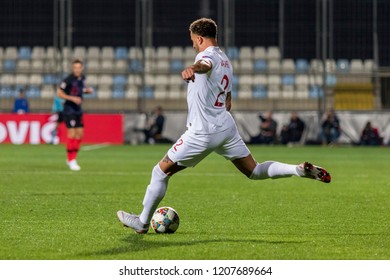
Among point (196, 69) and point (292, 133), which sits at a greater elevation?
point (196, 69)

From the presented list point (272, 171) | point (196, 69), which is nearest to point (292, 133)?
point (272, 171)

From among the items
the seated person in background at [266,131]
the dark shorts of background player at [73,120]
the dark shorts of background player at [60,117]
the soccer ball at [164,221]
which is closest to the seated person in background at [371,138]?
the seated person in background at [266,131]

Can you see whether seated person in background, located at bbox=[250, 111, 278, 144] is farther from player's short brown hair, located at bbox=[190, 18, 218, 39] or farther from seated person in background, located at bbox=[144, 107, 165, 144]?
Result: player's short brown hair, located at bbox=[190, 18, 218, 39]

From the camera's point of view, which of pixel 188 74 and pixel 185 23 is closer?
pixel 188 74

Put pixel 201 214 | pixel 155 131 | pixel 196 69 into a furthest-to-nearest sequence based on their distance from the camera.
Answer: pixel 155 131 → pixel 201 214 → pixel 196 69

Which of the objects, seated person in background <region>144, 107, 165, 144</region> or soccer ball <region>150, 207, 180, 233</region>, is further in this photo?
seated person in background <region>144, 107, 165, 144</region>

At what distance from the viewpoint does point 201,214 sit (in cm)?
1242

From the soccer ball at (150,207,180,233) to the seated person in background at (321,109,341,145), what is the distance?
82.5 feet

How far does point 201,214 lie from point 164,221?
203 cm

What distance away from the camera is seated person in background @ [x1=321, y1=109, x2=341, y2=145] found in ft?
116

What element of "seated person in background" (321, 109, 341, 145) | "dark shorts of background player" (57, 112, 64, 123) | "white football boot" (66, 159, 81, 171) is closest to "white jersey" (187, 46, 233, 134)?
"white football boot" (66, 159, 81, 171)

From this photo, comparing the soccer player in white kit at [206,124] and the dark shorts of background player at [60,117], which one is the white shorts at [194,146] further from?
the dark shorts of background player at [60,117]

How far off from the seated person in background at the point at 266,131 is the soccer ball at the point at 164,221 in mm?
25186

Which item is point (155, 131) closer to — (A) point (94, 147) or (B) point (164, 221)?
(A) point (94, 147)
